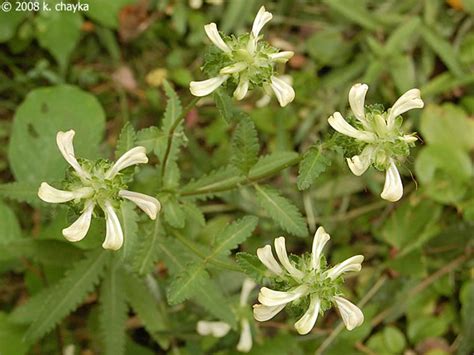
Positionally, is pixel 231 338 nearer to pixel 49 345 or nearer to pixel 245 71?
pixel 49 345

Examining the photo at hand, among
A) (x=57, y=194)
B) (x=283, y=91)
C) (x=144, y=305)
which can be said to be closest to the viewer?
(x=57, y=194)

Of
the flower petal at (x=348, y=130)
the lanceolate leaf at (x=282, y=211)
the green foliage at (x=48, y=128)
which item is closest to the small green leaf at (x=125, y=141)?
the lanceolate leaf at (x=282, y=211)

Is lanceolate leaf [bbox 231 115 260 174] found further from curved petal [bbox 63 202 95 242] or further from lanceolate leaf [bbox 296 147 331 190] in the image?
curved petal [bbox 63 202 95 242]

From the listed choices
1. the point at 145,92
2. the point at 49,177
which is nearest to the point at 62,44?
the point at 145,92

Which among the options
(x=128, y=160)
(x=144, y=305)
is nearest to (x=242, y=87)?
(x=128, y=160)

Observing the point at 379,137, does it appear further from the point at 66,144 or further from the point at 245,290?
the point at 245,290

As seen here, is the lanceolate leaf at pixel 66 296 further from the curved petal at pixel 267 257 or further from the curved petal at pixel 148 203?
the curved petal at pixel 267 257

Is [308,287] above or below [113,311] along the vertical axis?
above

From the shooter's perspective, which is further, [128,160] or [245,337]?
[245,337]
